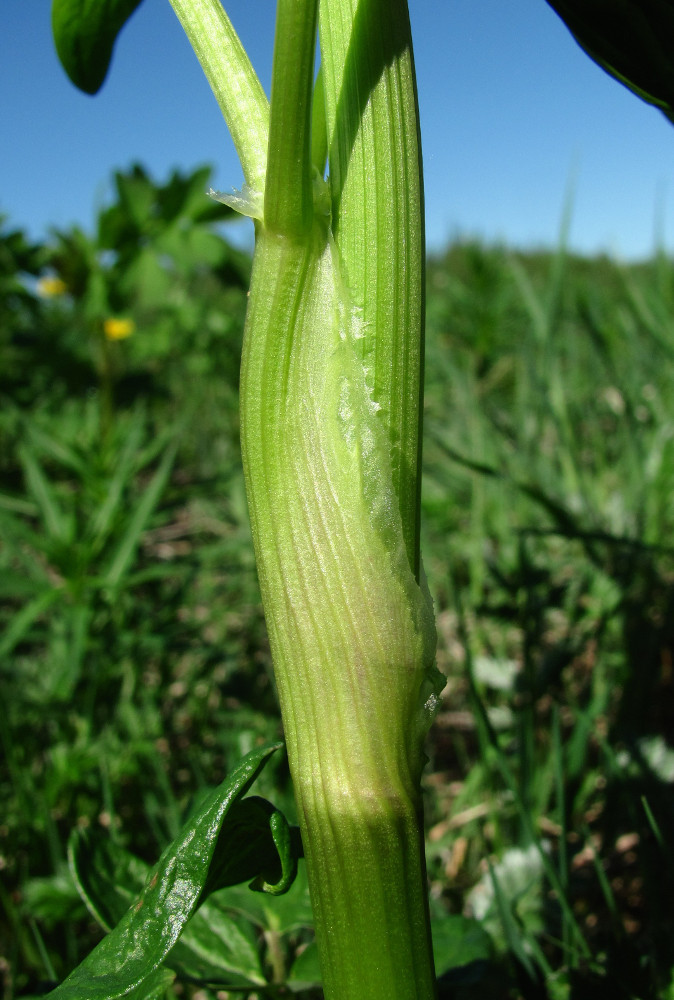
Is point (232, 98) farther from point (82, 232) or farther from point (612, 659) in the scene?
point (82, 232)

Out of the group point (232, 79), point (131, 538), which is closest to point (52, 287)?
point (131, 538)

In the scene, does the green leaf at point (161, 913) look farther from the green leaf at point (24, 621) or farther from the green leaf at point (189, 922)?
the green leaf at point (24, 621)

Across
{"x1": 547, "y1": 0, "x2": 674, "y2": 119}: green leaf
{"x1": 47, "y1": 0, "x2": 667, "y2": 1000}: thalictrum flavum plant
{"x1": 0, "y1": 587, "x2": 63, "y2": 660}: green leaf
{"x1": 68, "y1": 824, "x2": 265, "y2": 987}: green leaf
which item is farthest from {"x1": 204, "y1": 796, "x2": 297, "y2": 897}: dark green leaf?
{"x1": 0, "y1": 587, "x2": 63, "y2": 660}: green leaf

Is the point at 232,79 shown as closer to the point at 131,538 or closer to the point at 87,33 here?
the point at 87,33

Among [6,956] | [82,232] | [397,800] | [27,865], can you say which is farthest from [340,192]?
[82,232]

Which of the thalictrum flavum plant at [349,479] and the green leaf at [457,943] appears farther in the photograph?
the green leaf at [457,943]

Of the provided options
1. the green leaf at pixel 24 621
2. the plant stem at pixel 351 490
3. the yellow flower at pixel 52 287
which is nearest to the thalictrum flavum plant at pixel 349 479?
the plant stem at pixel 351 490
